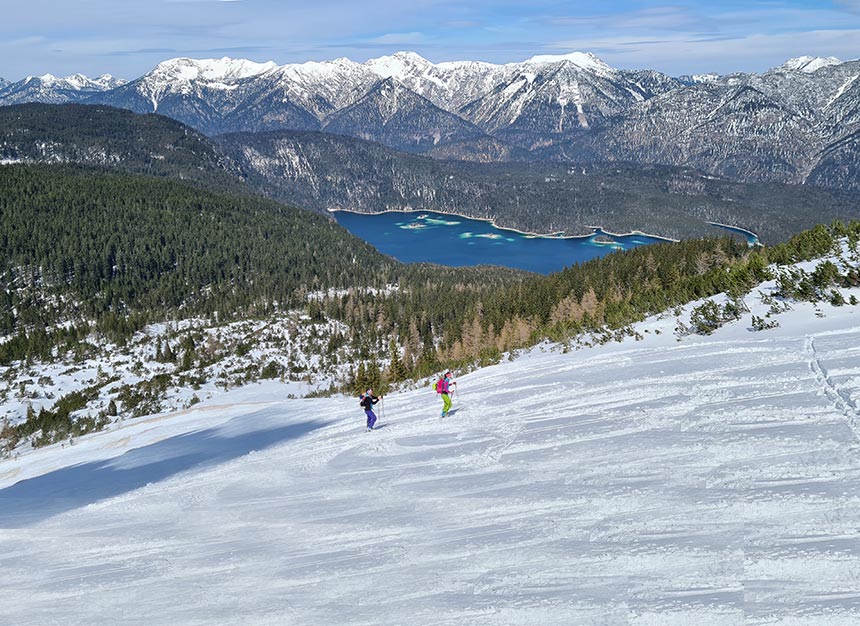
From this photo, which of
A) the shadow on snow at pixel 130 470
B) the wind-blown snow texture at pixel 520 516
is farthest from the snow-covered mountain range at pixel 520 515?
the shadow on snow at pixel 130 470

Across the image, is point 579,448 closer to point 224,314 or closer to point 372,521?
point 372,521

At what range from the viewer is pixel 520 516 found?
11547mm

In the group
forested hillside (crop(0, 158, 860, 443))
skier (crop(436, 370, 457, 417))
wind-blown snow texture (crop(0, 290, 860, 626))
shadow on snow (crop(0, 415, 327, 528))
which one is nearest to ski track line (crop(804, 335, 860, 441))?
wind-blown snow texture (crop(0, 290, 860, 626))

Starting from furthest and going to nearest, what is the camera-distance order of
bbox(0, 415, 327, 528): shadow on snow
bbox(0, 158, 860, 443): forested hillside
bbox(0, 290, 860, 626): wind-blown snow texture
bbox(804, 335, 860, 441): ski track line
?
bbox(0, 158, 860, 443): forested hillside, bbox(0, 415, 327, 528): shadow on snow, bbox(804, 335, 860, 441): ski track line, bbox(0, 290, 860, 626): wind-blown snow texture

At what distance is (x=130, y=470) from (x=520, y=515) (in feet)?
59.0

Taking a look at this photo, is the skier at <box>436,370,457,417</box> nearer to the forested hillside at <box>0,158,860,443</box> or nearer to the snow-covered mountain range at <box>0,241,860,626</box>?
the snow-covered mountain range at <box>0,241,860,626</box>

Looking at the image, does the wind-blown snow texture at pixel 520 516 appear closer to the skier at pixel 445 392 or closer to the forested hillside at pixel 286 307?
the skier at pixel 445 392

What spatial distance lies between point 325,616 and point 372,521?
3633 mm

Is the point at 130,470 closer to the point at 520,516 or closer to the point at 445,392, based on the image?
the point at 445,392

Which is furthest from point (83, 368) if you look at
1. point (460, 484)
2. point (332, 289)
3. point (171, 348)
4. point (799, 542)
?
point (799, 542)

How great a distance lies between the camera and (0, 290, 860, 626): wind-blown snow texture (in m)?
8.55

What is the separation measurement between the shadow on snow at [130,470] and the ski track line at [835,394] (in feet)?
59.5

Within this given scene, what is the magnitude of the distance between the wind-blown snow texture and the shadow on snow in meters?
0.21

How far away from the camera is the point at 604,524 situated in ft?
34.4
